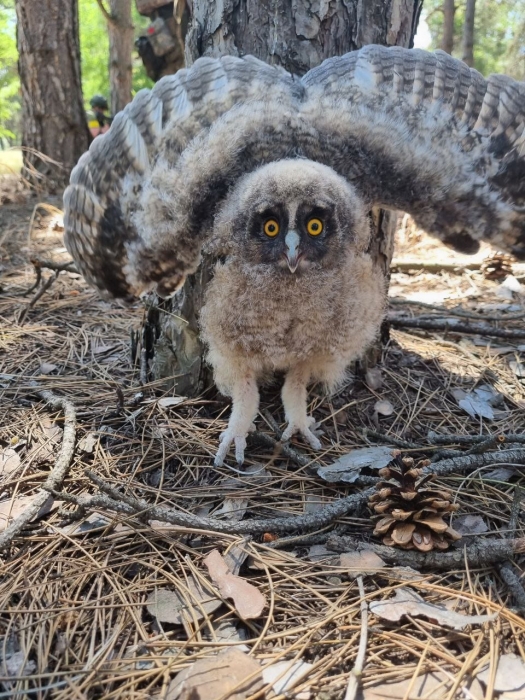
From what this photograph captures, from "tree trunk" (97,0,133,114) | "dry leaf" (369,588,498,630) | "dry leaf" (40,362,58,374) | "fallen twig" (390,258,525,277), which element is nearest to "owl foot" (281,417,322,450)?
"dry leaf" (369,588,498,630)

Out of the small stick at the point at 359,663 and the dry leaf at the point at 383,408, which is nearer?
the small stick at the point at 359,663

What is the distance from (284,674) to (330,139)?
5.91 feet

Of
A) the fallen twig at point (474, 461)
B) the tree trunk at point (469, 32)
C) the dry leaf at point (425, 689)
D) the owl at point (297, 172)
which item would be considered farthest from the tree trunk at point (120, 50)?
the dry leaf at point (425, 689)

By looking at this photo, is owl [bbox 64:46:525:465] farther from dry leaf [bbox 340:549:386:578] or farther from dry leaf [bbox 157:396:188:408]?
dry leaf [bbox 340:549:386:578]

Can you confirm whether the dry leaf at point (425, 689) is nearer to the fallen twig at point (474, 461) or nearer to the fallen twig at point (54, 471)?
the fallen twig at point (474, 461)

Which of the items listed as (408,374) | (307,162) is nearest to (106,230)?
(307,162)

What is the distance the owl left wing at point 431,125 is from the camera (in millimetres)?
1986

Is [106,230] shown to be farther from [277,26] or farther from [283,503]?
[283,503]

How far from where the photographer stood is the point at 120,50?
9555mm

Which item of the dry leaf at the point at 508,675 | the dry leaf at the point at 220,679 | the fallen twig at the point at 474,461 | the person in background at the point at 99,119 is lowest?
the dry leaf at the point at 220,679

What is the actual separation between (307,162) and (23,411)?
69.9 inches

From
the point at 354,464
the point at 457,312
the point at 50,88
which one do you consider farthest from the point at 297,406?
the point at 50,88

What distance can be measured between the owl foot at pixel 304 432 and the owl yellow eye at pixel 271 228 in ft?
2.97

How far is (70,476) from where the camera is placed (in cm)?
218
